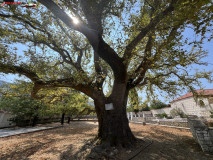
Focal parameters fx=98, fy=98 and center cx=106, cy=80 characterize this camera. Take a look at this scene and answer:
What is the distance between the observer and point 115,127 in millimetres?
5742

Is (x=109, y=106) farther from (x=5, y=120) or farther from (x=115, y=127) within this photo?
Answer: (x=5, y=120)

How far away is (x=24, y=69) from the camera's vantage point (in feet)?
18.0

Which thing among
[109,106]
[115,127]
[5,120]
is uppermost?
[109,106]

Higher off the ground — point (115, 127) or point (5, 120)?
point (115, 127)

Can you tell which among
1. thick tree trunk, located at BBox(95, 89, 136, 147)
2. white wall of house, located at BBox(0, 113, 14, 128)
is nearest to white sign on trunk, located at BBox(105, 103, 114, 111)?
thick tree trunk, located at BBox(95, 89, 136, 147)

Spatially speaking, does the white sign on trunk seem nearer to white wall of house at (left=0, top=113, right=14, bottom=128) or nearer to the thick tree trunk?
the thick tree trunk

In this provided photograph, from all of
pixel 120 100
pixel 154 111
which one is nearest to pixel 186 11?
pixel 120 100

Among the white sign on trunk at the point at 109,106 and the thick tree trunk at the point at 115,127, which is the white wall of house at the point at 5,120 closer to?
the thick tree trunk at the point at 115,127

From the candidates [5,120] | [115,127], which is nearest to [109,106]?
[115,127]

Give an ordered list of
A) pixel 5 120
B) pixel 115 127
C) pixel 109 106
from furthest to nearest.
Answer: pixel 5 120 → pixel 109 106 → pixel 115 127

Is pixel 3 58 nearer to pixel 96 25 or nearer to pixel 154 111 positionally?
pixel 96 25

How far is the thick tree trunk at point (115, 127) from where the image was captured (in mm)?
5523

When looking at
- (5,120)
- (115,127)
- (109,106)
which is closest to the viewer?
(115,127)

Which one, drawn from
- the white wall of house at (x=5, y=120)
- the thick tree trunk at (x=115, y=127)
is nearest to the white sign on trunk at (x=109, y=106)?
the thick tree trunk at (x=115, y=127)
